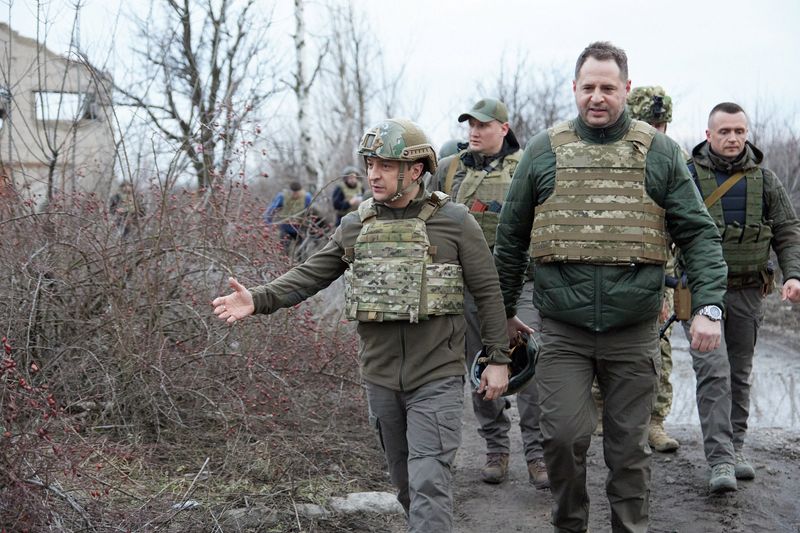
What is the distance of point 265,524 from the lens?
448 cm

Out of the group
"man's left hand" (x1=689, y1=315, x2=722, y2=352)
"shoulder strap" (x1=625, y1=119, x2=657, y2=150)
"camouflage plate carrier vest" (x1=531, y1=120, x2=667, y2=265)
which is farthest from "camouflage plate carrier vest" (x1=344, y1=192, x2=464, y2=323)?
"man's left hand" (x1=689, y1=315, x2=722, y2=352)

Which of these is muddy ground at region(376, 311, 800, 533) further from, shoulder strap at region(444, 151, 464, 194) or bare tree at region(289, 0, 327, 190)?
bare tree at region(289, 0, 327, 190)

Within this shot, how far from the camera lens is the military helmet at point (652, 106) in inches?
248

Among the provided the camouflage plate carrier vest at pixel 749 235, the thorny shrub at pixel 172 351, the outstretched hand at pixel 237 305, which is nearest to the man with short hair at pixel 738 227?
the camouflage plate carrier vest at pixel 749 235

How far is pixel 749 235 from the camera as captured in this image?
5.32 metres

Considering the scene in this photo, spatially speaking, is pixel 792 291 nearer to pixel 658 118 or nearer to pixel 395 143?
pixel 658 118

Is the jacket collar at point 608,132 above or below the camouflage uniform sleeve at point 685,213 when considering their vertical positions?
above

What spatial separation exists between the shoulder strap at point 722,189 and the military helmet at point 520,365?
66.9 inches

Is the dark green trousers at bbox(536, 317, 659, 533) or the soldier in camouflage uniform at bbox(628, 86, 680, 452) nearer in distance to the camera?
the dark green trousers at bbox(536, 317, 659, 533)

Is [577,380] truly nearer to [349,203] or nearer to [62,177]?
[62,177]

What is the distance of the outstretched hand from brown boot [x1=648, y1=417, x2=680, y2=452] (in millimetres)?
3530

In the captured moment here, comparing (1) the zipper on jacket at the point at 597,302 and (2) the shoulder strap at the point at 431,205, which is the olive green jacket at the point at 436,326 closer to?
(2) the shoulder strap at the point at 431,205

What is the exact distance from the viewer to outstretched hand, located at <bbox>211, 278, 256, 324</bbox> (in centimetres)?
380

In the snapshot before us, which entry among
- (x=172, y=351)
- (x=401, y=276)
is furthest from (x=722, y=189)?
(x=172, y=351)
